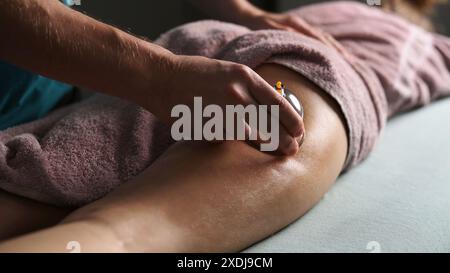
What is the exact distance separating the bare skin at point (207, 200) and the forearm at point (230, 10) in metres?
0.35

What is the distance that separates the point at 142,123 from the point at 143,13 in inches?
13.8

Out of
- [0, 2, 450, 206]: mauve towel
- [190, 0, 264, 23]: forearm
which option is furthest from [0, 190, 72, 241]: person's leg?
[190, 0, 264, 23]: forearm

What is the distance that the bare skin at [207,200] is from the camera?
502 millimetres

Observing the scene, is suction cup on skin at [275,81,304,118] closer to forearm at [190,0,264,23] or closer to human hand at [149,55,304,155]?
human hand at [149,55,304,155]

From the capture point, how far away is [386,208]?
683mm

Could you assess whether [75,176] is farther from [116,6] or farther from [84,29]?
[116,6]

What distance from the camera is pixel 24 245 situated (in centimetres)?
47

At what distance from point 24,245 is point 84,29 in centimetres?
22

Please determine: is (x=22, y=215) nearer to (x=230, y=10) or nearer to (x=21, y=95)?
(x=21, y=95)

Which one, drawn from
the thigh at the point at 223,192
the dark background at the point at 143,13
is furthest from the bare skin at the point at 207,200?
the dark background at the point at 143,13

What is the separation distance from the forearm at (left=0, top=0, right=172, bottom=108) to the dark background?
0.33 ft

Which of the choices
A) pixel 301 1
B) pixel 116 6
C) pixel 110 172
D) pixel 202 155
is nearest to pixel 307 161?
pixel 202 155

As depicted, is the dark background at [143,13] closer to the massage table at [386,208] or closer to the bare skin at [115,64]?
the bare skin at [115,64]

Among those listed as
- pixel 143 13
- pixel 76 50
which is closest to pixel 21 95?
pixel 143 13
